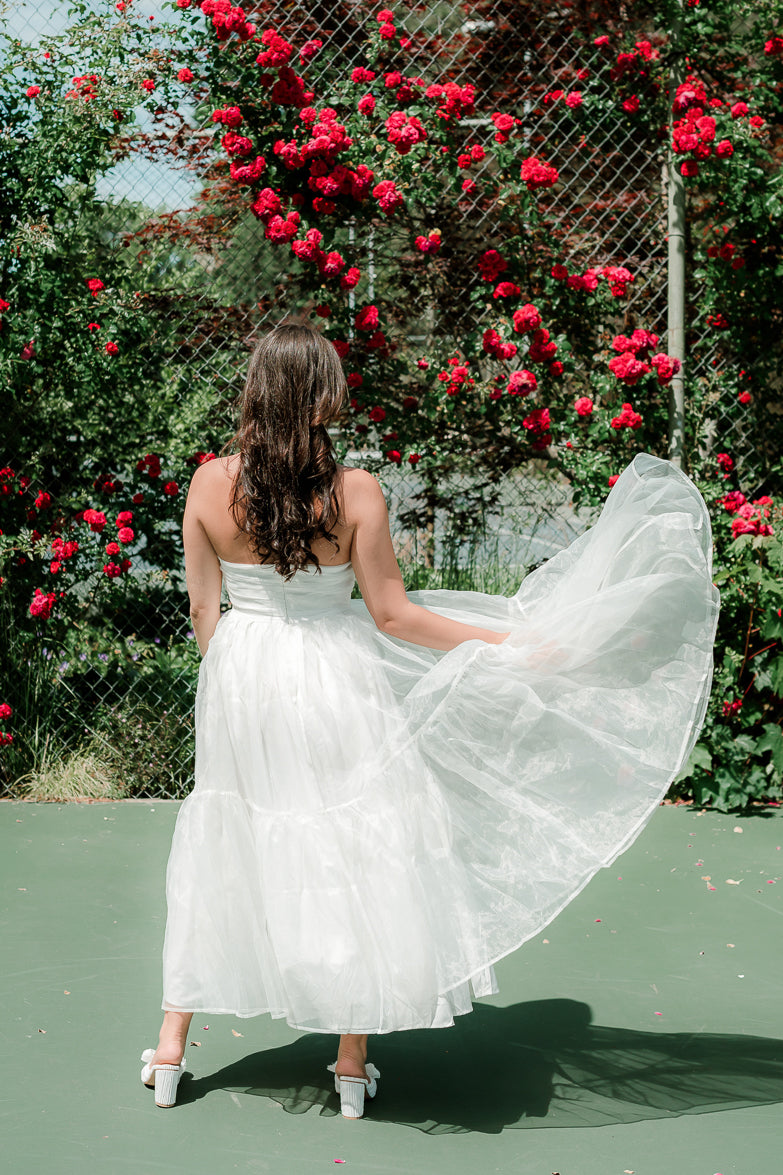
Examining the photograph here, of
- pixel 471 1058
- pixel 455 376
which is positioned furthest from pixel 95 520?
pixel 471 1058

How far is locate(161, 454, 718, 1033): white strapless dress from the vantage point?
231cm

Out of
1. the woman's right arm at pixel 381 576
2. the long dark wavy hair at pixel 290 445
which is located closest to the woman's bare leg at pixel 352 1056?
the woman's right arm at pixel 381 576

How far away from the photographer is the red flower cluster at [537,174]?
4.83 metres

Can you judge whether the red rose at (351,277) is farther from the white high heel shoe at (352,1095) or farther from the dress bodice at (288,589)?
the white high heel shoe at (352,1095)

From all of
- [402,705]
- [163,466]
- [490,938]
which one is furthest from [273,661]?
[163,466]

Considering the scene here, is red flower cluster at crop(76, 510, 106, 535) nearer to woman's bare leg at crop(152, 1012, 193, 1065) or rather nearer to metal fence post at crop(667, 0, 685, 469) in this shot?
metal fence post at crop(667, 0, 685, 469)

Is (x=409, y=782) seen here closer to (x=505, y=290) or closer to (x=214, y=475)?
(x=214, y=475)

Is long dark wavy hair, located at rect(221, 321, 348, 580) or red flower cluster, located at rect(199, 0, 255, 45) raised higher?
red flower cluster, located at rect(199, 0, 255, 45)

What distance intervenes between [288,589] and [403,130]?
2.94m

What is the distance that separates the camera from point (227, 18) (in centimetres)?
465

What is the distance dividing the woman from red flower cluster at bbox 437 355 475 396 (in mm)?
2490

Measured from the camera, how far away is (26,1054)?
2.71 metres

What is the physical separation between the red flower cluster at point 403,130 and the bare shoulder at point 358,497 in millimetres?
2822

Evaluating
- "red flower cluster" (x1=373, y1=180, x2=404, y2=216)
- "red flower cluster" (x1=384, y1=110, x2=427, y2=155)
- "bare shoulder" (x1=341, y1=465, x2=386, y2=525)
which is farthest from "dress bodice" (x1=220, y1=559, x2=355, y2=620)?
"red flower cluster" (x1=384, y1=110, x2=427, y2=155)
